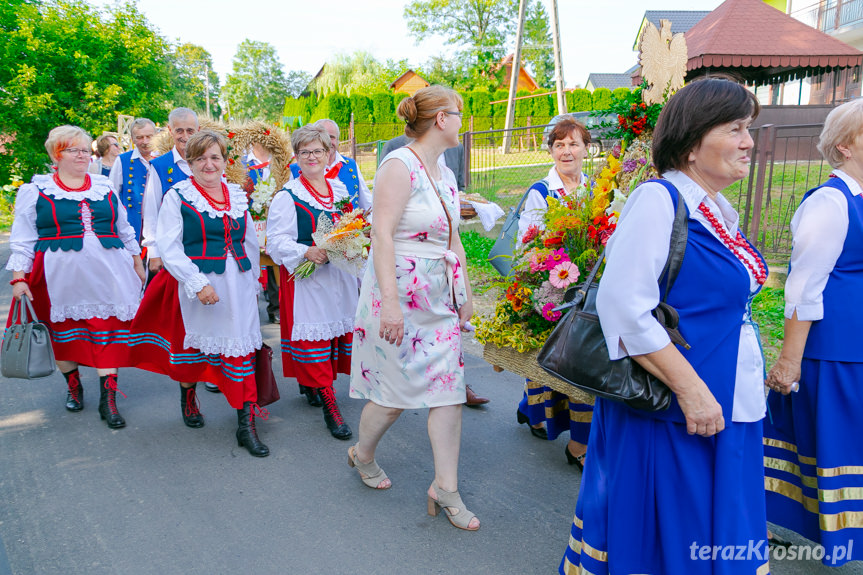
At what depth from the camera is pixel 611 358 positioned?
6.14 feet

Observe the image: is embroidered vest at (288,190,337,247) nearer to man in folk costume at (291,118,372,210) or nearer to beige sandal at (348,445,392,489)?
man in folk costume at (291,118,372,210)

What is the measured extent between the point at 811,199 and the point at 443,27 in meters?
58.2

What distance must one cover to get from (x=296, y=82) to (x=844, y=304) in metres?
85.4

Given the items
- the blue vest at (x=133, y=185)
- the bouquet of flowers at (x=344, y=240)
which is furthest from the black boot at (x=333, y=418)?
the blue vest at (x=133, y=185)

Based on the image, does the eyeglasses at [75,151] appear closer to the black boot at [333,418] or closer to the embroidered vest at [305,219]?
the embroidered vest at [305,219]

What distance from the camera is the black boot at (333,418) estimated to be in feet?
14.4

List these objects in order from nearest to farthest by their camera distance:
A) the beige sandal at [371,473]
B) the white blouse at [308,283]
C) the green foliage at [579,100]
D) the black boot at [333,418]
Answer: the beige sandal at [371,473] → the black boot at [333,418] → the white blouse at [308,283] → the green foliage at [579,100]

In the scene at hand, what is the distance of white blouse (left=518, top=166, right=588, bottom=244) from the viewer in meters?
3.93

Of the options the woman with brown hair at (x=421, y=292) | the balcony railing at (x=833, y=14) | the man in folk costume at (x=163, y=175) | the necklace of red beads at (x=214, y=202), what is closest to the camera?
the woman with brown hair at (x=421, y=292)

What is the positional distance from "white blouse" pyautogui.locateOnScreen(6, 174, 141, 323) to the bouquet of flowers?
1.54 metres

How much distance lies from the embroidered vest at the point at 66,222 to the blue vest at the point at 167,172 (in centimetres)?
46

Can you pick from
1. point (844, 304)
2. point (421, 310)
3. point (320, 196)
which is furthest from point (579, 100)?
point (844, 304)

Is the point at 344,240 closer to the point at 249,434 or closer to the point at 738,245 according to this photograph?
the point at 249,434

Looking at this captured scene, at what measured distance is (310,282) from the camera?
4.60m
